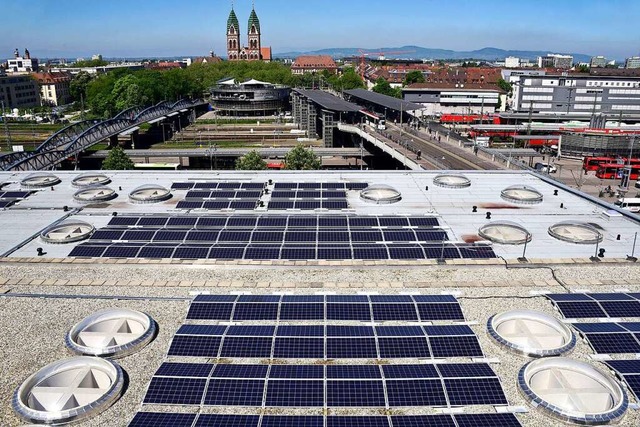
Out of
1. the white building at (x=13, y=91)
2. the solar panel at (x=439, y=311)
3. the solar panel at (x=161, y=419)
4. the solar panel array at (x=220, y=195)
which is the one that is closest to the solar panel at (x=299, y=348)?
the solar panel at (x=161, y=419)

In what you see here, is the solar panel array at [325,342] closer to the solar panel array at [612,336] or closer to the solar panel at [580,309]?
the solar panel array at [612,336]

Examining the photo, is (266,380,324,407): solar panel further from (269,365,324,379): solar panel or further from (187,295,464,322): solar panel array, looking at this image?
(187,295,464,322): solar panel array

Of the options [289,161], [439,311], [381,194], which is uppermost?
[381,194]

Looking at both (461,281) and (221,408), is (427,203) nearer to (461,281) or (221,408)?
(461,281)

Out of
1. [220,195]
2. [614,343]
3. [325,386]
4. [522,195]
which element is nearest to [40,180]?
[220,195]

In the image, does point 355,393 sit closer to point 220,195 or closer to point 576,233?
point 576,233
